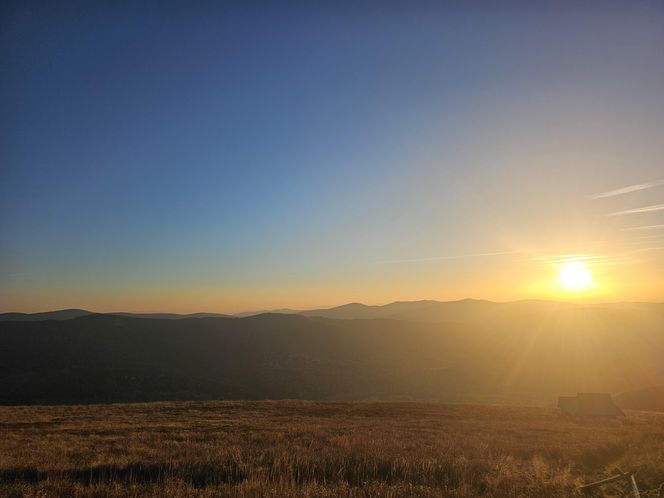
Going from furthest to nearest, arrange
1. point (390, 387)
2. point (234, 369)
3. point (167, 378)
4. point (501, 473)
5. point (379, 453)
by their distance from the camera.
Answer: point (234, 369) → point (390, 387) → point (167, 378) → point (379, 453) → point (501, 473)

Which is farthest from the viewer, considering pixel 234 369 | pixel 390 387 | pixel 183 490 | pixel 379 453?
pixel 234 369

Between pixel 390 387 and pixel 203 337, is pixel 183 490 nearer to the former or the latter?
pixel 390 387

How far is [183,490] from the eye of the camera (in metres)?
6.61

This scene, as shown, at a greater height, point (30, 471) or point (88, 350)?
point (30, 471)

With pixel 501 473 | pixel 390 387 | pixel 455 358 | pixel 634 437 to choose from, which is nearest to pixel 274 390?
pixel 390 387

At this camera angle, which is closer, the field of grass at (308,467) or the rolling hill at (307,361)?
the field of grass at (308,467)

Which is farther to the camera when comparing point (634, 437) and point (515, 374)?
point (515, 374)

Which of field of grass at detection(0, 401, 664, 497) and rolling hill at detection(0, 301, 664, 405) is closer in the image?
field of grass at detection(0, 401, 664, 497)

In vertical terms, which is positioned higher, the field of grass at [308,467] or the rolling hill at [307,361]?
the field of grass at [308,467]

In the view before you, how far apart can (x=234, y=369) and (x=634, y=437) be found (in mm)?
61457

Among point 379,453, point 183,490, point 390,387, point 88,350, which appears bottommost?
point 390,387

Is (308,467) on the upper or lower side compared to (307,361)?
upper

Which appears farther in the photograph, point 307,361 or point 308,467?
point 307,361

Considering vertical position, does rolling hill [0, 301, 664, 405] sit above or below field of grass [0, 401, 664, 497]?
below
